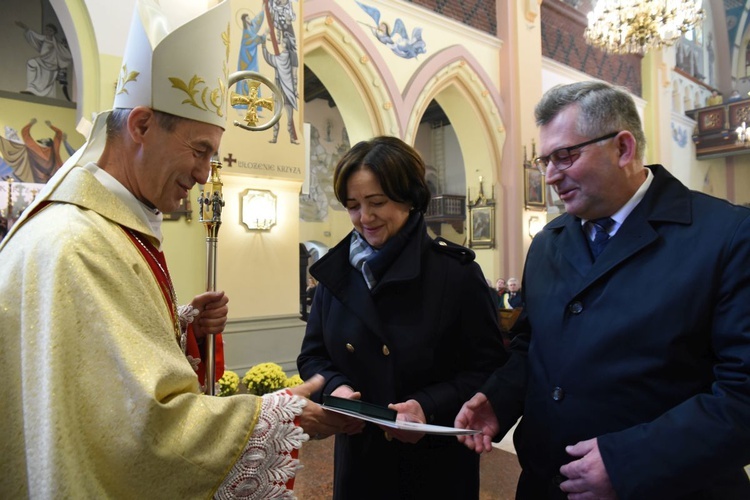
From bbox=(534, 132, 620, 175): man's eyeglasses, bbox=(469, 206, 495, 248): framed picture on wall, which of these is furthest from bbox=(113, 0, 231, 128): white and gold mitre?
bbox=(469, 206, 495, 248): framed picture on wall

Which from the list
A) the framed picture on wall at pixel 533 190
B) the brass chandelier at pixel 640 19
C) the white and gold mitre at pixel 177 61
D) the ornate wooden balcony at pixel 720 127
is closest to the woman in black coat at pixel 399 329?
the white and gold mitre at pixel 177 61

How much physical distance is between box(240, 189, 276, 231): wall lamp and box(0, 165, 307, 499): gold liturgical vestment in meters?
4.93

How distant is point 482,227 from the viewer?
10.1 metres

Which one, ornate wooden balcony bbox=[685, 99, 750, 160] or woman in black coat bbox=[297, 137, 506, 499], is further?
ornate wooden balcony bbox=[685, 99, 750, 160]

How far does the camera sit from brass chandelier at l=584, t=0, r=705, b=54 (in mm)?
8516

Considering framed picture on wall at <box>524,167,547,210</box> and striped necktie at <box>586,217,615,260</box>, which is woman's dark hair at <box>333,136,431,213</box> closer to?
striped necktie at <box>586,217,615,260</box>

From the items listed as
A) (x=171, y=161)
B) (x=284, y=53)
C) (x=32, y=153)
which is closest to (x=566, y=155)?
(x=171, y=161)

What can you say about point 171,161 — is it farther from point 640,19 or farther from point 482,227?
point 640,19

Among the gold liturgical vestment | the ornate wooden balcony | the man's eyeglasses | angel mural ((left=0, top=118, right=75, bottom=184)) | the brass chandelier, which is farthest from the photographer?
the ornate wooden balcony

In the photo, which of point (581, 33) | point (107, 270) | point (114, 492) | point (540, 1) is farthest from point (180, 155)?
point (581, 33)

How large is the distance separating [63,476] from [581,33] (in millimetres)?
13585

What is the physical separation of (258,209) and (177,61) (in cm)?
464

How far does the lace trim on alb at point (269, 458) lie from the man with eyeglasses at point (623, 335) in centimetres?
55

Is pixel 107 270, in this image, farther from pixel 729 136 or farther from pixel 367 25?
pixel 729 136
